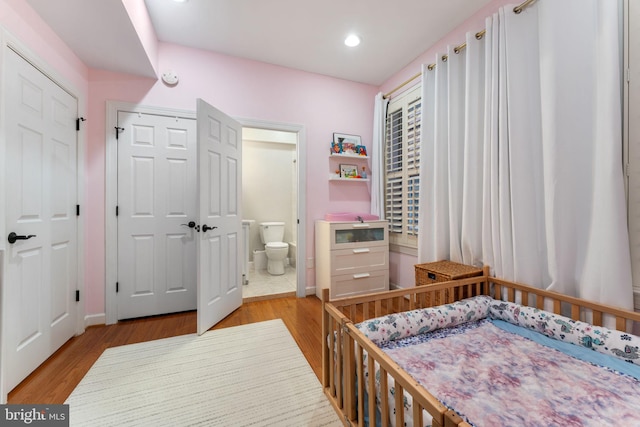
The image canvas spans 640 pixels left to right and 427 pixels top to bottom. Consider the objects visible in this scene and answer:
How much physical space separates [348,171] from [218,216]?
1.66 metres

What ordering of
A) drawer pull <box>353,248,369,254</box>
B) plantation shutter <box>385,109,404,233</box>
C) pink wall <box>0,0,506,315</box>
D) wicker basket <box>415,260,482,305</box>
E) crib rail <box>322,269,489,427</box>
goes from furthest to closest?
plantation shutter <box>385,109,404,233</box> < drawer pull <box>353,248,369,254</box> < pink wall <box>0,0,506,315</box> < wicker basket <box>415,260,482,305</box> < crib rail <box>322,269,489,427</box>

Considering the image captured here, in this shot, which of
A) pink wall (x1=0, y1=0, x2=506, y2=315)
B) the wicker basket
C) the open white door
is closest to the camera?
the wicker basket

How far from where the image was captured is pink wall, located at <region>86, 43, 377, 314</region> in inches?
88.6

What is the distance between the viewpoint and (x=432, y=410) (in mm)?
665

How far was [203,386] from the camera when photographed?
1493mm

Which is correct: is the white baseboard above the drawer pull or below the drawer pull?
below

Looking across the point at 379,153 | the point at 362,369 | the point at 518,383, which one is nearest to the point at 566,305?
the point at 518,383

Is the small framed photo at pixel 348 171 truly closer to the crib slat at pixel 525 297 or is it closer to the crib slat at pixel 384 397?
the crib slat at pixel 525 297

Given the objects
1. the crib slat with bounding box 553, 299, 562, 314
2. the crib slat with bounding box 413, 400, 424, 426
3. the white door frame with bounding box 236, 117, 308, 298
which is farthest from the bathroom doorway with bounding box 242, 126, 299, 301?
the crib slat with bounding box 413, 400, 424, 426

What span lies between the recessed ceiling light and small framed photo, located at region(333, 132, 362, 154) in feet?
3.08

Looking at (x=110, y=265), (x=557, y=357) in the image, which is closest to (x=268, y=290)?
(x=110, y=265)

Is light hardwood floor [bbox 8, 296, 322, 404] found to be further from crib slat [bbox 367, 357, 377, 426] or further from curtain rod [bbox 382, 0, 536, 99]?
curtain rod [bbox 382, 0, 536, 99]

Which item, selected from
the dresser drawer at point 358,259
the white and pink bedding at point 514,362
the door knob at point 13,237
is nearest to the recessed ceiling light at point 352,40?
the dresser drawer at point 358,259

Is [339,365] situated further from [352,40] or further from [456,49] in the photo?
[352,40]
